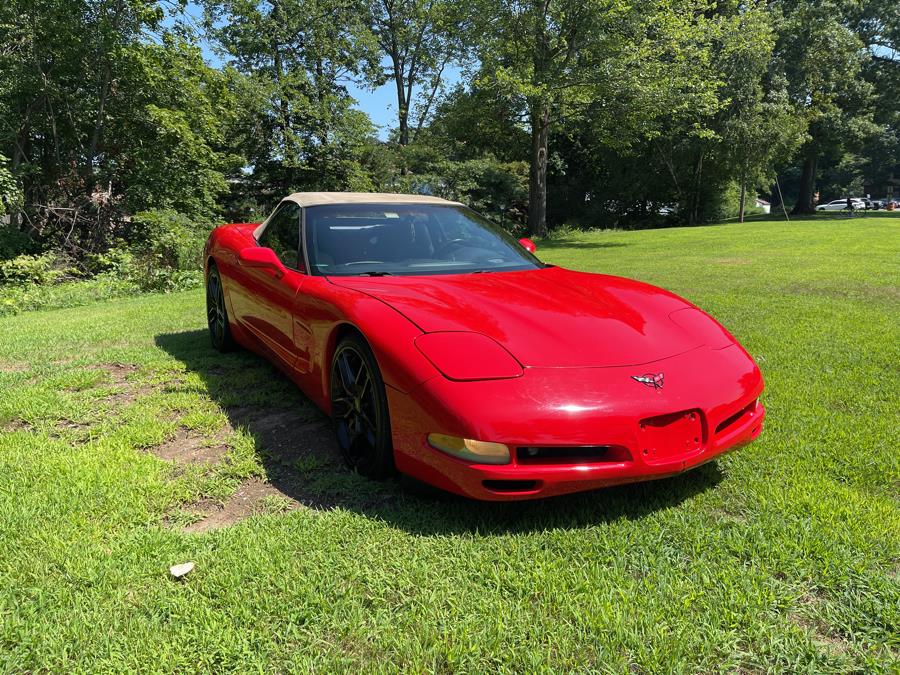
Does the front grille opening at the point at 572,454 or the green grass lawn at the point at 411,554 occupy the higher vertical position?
the front grille opening at the point at 572,454

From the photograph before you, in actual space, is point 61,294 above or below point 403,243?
below

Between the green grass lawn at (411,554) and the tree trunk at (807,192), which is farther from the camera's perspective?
the tree trunk at (807,192)

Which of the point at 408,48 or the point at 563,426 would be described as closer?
the point at 563,426

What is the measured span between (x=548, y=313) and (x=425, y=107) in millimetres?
35265

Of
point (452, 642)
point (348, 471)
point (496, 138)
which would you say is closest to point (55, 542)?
point (348, 471)

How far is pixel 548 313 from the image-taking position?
9.23ft

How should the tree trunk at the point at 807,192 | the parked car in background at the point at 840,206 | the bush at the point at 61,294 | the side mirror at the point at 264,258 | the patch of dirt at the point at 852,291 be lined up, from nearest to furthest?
the side mirror at the point at 264,258 → the patch of dirt at the point at 852,291 → the bush at the point at 61,294 → the tree trunk at the point at 807,192 → the parked car in background at the point at 840,206

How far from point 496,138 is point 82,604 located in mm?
25985

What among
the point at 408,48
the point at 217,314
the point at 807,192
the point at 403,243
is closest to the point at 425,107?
the point at 408,48

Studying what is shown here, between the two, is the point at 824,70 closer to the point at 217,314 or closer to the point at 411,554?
the point at 217,314

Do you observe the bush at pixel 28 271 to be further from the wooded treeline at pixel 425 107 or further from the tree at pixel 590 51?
the tree at pixel 590 51

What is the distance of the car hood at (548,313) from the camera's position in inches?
98.3

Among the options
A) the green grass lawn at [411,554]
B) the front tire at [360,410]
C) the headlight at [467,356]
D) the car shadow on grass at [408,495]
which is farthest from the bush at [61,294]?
the headlight at [467,356]

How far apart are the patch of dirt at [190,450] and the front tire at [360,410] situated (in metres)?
0.68
